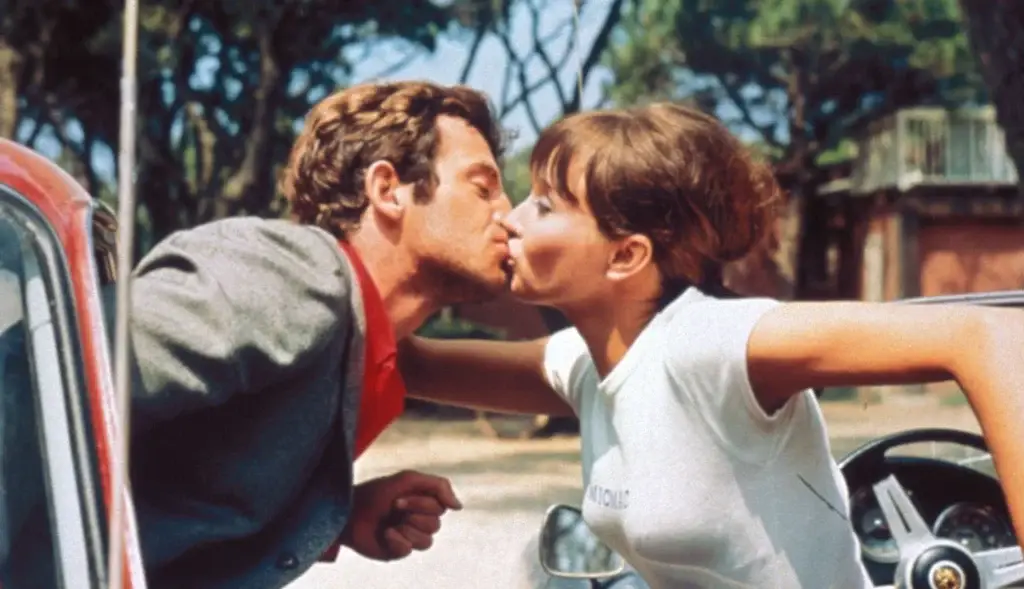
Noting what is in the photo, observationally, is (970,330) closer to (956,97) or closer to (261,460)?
(261,460)

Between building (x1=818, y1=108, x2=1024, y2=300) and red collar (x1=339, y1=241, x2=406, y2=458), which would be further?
building (x1=818, y1=108, x2=1024, y2=300)

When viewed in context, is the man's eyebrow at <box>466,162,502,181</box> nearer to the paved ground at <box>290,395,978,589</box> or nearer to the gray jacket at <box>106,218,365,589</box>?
the gray jacket at <box>106,218,365,589</box>

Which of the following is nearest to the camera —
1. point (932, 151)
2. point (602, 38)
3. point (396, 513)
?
point (396, 513)

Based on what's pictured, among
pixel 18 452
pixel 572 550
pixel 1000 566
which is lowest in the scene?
pixel 1000 566

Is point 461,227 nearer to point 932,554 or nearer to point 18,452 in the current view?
point 18,452

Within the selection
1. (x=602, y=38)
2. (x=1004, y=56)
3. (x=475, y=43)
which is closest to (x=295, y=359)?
(x=602, y=38)

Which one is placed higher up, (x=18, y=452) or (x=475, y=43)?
(x=18, y=452)

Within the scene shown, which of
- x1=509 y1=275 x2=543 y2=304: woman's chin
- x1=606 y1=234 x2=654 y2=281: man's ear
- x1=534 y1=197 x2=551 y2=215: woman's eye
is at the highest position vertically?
x1=534 y1=197 x2=551 y2=215: woman's eye

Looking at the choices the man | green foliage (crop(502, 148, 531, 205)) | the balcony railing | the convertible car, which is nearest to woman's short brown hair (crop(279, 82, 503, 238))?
the man

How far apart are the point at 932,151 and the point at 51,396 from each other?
89.8ft

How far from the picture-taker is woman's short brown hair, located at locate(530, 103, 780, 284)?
1.90m

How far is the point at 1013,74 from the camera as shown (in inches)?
288

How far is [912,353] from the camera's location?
1559 mm

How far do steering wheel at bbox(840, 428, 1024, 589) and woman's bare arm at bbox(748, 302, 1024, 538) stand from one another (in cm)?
92
